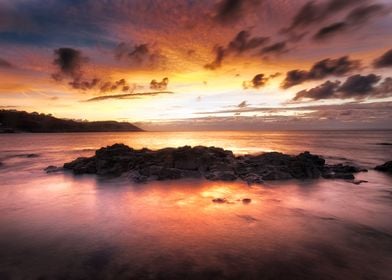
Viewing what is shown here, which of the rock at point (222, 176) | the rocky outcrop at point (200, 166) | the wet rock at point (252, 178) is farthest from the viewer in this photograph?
the rocky outcrop at point (200, 166)

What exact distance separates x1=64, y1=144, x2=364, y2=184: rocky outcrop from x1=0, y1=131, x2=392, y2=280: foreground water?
10.3ft

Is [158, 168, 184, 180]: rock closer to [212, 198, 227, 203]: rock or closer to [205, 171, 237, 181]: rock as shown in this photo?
[205, 171, 237, 181]: rock

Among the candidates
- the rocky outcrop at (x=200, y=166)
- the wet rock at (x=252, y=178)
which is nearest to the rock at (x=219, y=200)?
the wet rock at (x=252, y=178)

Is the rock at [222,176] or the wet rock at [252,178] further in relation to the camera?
the rock at [222,176]

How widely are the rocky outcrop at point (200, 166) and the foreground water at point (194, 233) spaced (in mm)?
3140

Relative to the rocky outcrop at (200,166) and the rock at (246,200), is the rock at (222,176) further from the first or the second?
the rock at (246,200)

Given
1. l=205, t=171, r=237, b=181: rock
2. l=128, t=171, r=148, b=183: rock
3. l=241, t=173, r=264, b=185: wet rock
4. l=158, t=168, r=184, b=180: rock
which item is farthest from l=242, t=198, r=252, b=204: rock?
l=128, t=171, r=148, b=183: rock

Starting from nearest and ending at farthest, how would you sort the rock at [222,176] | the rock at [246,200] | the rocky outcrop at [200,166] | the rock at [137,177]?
the rock at [246,200] < the rock at [137,177] < the rock at [222,176] < the rocky outcrop at [200,166]

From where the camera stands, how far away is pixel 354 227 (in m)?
13.0

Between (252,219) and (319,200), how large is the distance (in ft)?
20.6

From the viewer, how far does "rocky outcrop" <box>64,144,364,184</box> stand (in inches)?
955

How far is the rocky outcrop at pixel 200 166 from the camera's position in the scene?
24250 mm

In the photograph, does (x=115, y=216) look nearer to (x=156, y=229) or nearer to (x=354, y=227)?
(x=156, y=229)

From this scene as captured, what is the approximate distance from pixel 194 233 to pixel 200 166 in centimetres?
1464
